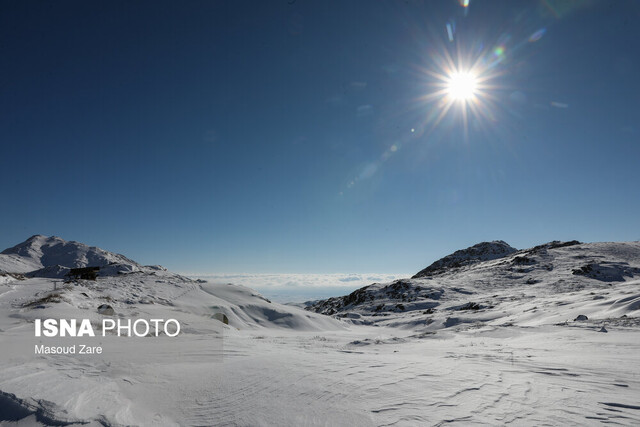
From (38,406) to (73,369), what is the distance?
1.87 m

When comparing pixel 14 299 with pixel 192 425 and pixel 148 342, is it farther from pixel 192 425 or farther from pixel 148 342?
pixel 192 425

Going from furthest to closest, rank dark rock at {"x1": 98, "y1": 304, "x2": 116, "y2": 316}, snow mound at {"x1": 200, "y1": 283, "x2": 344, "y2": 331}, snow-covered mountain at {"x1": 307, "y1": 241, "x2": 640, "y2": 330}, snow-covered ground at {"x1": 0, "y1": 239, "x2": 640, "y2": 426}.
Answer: snow-covered mountain at {"x1": 307, "y1": 241, "x2": 640, "y2": 330} < snow mound at {"x1": 200, "y1": 283, "x2": 344, "y2": 331} < dark rock at {"x1": 98, "y1": 304, "x2": 116, "y2": 316} < snow-covered ground at {"x1": 0, "y1": 239, "x2": 640, "y2": 426}

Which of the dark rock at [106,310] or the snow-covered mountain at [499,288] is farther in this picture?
the snow-covered mountain at [499,288]

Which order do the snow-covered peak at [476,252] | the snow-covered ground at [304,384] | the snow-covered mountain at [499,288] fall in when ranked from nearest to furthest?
the snow-covered ground at [304,384] < the snow-covered mountain at [499,288] < the snow-covered peak at [476,252]

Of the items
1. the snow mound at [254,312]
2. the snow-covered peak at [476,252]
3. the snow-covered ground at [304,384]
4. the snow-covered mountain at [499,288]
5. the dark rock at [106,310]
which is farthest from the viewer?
the snow-covered peak at [476,252]

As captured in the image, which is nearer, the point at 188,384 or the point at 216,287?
the point at 188,384

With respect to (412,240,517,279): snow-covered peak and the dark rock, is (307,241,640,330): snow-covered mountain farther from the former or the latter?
(412,240,517,279): snow-covered peak

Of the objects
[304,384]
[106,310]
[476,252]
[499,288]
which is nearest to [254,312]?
[106,310]

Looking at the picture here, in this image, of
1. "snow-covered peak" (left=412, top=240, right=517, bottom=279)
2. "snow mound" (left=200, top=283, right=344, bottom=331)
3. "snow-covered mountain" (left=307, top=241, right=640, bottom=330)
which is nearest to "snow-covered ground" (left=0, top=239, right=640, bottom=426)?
"snow mound" (left=200, top=283, right=344, bottom=331)

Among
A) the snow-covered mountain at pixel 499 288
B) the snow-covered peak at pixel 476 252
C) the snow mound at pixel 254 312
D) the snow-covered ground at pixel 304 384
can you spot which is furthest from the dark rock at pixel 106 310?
the snow-covered peak at pixel 476 252

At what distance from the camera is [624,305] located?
15328 millimetres

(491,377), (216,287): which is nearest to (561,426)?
(491,377)

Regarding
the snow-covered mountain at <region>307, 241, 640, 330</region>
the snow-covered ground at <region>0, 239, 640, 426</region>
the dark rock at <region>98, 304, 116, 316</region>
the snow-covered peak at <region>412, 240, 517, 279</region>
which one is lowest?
the snow-covered mountain at <region>307, 241, 640, 330</region>

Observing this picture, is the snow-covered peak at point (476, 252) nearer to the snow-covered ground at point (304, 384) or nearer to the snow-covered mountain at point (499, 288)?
the snow-covered mountain at point (499, 288)
